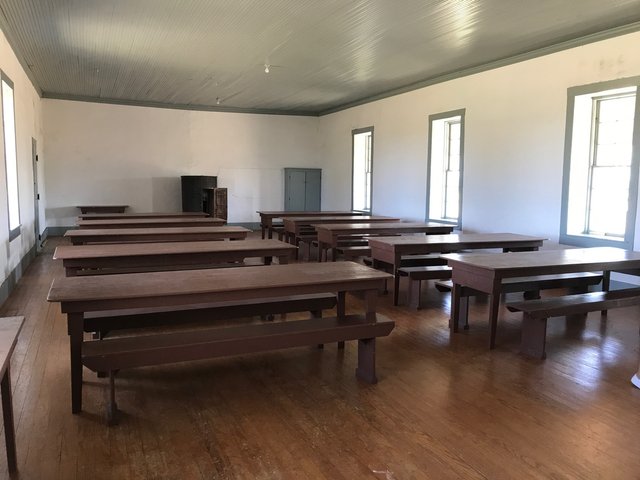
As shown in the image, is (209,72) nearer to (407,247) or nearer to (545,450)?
(407,247)

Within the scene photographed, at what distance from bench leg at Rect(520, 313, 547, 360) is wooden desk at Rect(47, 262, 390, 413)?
1.31 m

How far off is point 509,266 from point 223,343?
2184 mm

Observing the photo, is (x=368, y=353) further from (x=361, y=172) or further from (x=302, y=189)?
(x=302, y=189)

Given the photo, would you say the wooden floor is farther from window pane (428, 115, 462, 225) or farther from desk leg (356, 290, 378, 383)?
window pane (428, 115, 462, 225)

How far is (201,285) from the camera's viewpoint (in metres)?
2.80

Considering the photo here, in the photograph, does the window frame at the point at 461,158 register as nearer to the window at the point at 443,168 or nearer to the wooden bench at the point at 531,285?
the window at the point at 443,168

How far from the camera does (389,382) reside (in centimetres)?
314

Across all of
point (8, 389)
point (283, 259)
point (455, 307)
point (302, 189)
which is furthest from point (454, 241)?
point (302, 189)

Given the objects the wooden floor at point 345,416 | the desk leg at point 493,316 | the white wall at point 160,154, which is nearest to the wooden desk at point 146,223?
the wooden floor at point 345,416

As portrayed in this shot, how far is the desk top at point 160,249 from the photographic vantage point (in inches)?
152

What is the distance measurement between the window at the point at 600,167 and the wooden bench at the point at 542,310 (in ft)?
6.20

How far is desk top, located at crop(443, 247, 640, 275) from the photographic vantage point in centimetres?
379

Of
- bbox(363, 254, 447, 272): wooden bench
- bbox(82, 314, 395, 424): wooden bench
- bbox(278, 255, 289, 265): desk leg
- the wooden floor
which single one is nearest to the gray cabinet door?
bbox(363, 254, 447, 272): wooden bench

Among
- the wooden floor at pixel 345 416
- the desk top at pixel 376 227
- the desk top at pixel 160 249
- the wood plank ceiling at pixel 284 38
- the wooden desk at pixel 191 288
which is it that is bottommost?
the wooden floor at pixel 345 416
